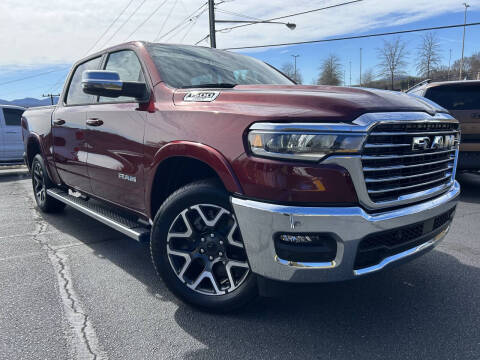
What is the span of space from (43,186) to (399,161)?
473cm

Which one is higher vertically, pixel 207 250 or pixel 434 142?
pixel 434 142

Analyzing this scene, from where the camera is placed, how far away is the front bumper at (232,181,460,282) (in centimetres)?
192

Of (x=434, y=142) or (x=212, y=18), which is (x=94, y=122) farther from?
(x=212, y=18)

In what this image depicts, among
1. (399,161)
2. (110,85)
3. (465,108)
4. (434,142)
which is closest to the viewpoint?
(399,161)

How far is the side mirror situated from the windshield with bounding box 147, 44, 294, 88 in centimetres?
21

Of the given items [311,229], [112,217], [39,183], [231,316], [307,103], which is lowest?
[231,316]

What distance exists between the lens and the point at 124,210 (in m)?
3.31

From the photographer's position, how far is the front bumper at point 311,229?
192cm

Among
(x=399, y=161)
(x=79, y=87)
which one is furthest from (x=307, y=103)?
(x=79, y=87)

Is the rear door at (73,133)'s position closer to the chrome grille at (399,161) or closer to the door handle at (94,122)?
the door handle at (94,122)

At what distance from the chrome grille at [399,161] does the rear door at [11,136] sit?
10.9 meters

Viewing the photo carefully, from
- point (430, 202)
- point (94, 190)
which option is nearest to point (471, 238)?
point (430, 202)

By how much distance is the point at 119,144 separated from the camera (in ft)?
10.2

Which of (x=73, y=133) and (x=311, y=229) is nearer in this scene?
(x=311, y=229)
